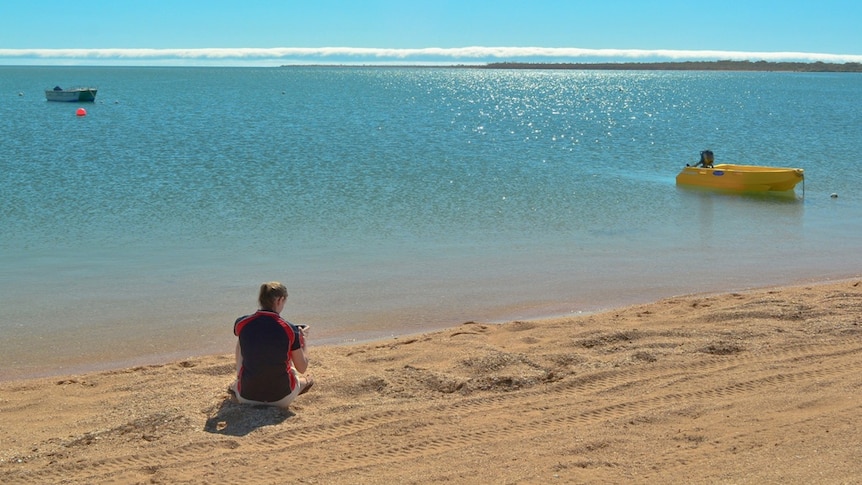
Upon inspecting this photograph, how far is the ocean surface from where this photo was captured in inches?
404

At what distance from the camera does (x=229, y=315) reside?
10.2m

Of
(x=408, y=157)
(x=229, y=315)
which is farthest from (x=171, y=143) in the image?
(x=229, y=315)

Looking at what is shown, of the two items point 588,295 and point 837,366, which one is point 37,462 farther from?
point 588,295

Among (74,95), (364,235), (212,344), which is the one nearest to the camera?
(212,344)

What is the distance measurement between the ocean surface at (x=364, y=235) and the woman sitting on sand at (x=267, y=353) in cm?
287

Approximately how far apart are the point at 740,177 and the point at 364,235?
1019 cm

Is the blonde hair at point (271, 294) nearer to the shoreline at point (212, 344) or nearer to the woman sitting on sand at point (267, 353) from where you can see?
the woman sitting on sand at point (267, 353)

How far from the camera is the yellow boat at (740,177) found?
20719 millimetres

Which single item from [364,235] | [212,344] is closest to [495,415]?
[212,344]

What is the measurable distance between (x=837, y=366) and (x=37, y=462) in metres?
5.46

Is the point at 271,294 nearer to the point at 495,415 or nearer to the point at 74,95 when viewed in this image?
the point at 495,415

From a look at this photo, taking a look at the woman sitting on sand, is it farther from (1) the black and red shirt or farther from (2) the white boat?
(2) the white boat

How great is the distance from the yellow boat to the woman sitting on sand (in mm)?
17030

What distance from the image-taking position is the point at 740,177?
69.5 feet
